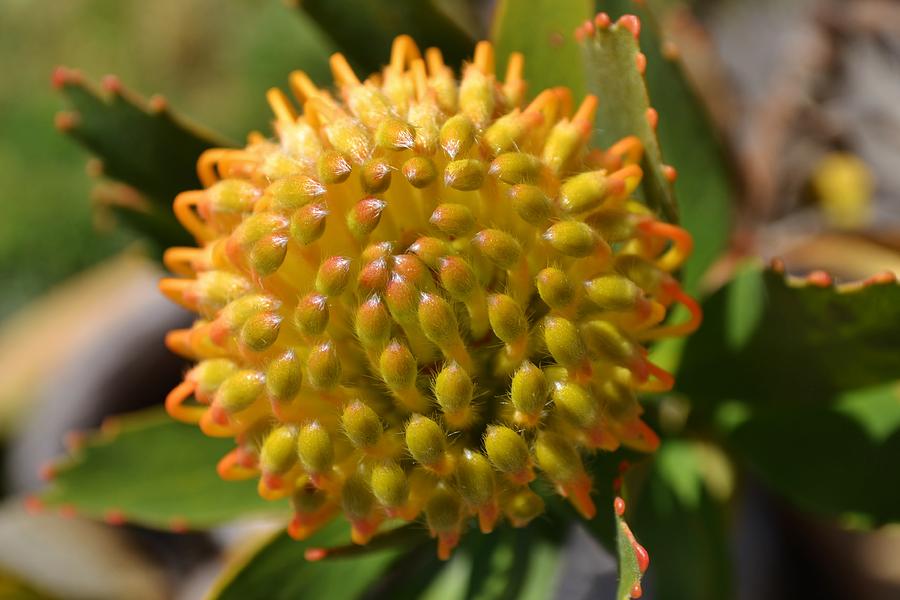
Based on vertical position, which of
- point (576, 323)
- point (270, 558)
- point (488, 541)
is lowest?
point (488, 541)

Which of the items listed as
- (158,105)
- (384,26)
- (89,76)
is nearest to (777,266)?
(384,26)

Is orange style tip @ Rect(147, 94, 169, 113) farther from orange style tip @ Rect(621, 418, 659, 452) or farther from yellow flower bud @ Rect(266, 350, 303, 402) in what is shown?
orange style tip @ Rect(621, 418, 659, 452)

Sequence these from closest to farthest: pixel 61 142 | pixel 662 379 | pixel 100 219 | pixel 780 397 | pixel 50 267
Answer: pixel 662 379
pixel 780 397
pixel 100 219
pixel 50 267
pixel 61 142

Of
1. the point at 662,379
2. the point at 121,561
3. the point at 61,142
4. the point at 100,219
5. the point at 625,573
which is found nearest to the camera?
the point at 625,573

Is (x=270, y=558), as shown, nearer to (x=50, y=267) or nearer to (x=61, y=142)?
(x=50, y=267)

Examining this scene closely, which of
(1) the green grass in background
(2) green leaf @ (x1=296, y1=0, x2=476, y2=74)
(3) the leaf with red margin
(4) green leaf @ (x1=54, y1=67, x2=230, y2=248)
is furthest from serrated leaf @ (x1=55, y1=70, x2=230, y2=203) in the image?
(1) the green grass in background

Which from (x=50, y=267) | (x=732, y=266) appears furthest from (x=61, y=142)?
(x=732, y=266)

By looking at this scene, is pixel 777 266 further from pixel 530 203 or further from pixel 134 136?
pixel 134 136
